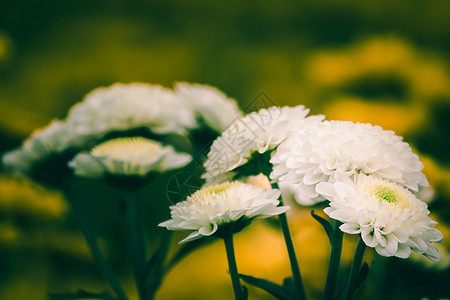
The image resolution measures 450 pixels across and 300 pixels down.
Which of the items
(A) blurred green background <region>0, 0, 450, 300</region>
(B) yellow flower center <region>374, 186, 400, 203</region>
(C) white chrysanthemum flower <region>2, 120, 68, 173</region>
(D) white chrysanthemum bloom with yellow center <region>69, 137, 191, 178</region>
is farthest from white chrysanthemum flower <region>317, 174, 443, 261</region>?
(A) blurred green background <region>0, 0, 450, 300</region>

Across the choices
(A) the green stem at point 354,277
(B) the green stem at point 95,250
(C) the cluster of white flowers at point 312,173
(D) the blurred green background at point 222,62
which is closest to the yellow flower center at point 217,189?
(C) the cluster of white flowers at point 312,173

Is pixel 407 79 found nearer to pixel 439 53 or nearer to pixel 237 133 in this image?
pixel 439 53

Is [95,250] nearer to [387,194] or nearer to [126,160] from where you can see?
[126,160]

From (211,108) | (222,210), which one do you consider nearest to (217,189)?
(222,210)

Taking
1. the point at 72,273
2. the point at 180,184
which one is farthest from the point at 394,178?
the point at 72,273

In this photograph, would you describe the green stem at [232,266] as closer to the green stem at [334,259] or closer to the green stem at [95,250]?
the green stem at [334,259]

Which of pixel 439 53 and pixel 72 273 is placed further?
pixel 439 53
